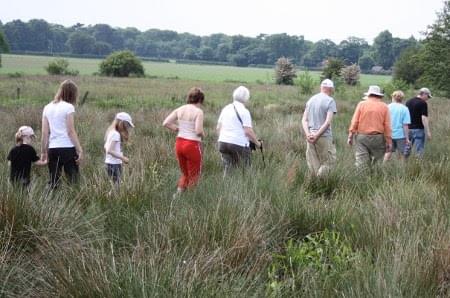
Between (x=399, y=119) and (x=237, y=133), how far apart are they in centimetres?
374

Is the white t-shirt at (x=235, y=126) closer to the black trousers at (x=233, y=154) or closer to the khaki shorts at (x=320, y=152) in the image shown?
the black trousers at (x=233, y=154)

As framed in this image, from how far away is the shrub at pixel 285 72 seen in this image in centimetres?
6931

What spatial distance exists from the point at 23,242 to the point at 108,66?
6593 cm

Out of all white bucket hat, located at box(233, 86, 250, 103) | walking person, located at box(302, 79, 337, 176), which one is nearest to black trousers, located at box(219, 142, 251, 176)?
white bucket hat, located at box(233, 86, 250, 103)

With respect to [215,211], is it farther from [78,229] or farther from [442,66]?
[442,66]

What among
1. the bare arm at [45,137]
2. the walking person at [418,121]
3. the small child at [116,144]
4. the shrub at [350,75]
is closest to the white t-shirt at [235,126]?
the small child at [116,144]

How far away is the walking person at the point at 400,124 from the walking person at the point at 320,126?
1.91 meters

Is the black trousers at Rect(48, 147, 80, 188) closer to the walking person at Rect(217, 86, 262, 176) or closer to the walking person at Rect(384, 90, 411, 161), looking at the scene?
the walking person at Rect(217, 86, 262, 176)

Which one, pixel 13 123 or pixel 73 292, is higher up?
pixel 73 292

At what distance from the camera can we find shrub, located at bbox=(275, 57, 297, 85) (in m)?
69.3

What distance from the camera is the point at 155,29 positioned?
17238 cm

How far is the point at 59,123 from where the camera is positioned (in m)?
6.60

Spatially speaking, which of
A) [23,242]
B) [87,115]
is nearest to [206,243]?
[23,242]

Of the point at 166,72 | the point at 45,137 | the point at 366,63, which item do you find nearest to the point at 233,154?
the point at 45,137
